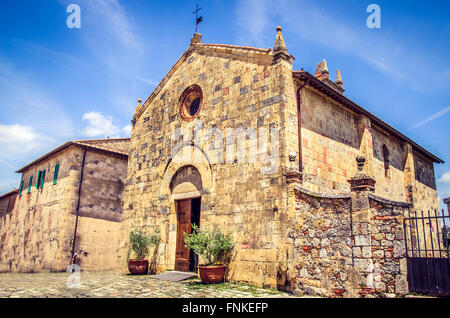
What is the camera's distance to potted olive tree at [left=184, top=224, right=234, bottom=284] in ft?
32.0

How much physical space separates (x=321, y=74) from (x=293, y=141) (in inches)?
468

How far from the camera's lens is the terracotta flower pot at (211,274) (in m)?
9.72

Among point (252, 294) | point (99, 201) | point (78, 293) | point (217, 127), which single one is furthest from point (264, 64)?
point (99, 201)

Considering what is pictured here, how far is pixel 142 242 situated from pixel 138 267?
0.90m

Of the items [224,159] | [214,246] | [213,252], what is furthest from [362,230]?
[224,159]

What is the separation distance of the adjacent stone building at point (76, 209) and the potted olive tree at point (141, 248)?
15.2ft

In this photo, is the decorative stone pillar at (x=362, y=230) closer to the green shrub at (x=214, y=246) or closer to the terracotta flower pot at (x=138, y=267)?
the green shrub at (x=214, y=246)

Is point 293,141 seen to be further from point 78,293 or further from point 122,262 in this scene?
point 122,262

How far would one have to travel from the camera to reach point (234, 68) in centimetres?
1181

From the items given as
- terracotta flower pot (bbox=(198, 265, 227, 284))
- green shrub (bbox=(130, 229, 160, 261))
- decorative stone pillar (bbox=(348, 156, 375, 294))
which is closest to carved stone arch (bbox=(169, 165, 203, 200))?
green shrub (bbox=(130, 229, 160, 261))

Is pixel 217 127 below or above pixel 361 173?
above

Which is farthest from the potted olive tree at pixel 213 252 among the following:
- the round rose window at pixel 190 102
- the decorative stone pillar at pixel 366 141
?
the decorative stone pillar at pixel 366 141

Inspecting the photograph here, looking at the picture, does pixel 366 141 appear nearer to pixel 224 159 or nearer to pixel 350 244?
pixel 224 159

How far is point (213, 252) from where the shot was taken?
1005cm
